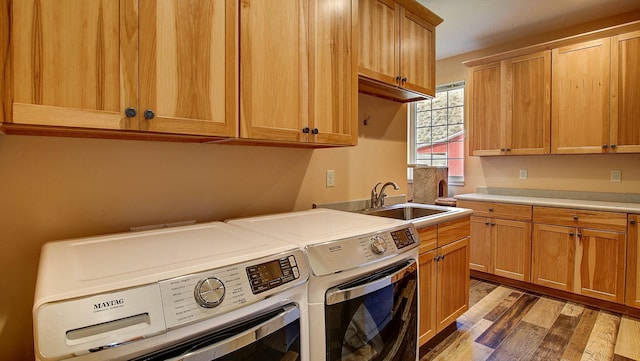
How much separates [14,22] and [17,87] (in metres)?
0.18

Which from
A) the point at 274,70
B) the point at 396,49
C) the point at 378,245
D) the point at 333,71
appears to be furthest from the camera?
the point at 396,49

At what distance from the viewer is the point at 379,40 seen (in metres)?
2.14

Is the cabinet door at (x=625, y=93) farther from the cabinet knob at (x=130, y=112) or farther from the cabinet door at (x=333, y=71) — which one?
the cabinet knob at (x=130, y=112)

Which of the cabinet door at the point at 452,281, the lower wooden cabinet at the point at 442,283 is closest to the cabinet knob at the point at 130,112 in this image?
the lower wooden cabinet at the point at 442,283

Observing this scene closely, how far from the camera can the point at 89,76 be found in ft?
3.38

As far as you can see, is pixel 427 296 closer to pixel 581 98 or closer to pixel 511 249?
pixel 511 249

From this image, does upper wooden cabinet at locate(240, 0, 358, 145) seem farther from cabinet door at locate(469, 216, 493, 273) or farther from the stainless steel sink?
cabinet door at locate(469, 216, 493, 273)

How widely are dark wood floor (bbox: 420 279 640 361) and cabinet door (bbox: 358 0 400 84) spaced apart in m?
1.86

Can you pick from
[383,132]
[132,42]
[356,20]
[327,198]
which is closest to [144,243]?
[132,42]

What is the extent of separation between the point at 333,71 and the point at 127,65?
980mm

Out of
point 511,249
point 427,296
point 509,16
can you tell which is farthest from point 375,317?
point 509,16

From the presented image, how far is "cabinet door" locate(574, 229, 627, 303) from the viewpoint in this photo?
103 inches

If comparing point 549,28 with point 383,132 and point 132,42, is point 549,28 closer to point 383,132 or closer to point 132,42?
point 383,132

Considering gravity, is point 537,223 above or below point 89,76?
below
